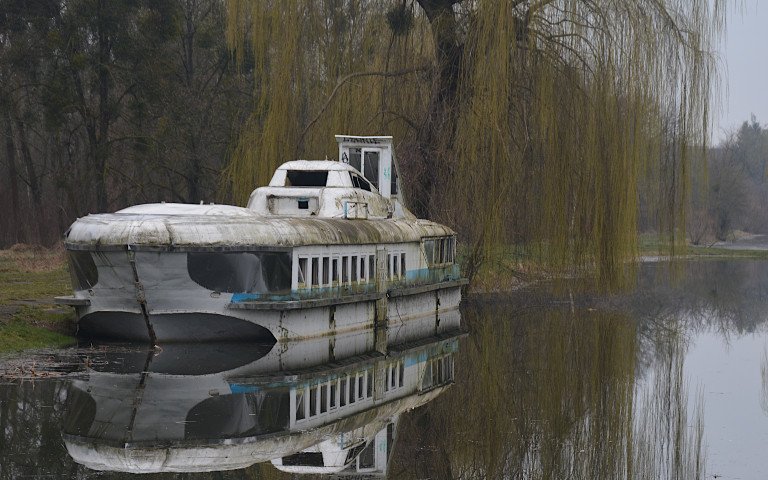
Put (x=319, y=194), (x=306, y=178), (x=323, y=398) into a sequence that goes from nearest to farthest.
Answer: (x=323, y=398) < (x=319, y=194) < (x=306, y=178)

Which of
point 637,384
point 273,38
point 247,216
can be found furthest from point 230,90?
point 637,384

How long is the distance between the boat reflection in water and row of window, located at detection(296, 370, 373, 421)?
19 millimetres

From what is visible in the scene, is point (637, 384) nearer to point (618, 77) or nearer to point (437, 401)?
point (437, 401)

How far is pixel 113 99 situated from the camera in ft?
141

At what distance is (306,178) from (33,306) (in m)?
5.59

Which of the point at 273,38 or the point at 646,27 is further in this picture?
the point at 273,38

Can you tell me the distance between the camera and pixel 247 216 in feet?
63.3

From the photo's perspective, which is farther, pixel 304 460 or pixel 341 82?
pixel 341 82

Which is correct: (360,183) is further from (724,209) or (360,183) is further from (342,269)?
(724,209)

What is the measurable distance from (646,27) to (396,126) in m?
6.70

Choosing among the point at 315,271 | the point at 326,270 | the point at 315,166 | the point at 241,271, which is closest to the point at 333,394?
the point at 241,271

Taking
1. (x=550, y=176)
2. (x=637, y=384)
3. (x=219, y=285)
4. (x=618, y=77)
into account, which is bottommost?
(x=637, y=384)

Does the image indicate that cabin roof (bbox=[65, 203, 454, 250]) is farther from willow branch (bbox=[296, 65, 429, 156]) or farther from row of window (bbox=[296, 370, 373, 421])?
willow branch (bbox=[296, 65, 429, 156])

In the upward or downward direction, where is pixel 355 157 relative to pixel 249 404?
upward
